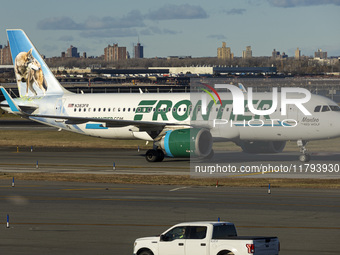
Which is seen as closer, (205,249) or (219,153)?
(205,249)

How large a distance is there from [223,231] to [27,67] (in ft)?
157

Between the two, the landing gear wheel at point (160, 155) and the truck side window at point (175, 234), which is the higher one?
the truck side window at point (175, 234)

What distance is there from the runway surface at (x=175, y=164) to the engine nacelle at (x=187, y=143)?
3.40 ft

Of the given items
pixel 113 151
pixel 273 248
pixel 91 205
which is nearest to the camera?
pixel 273 248

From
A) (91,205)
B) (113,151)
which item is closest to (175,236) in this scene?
(91,205)

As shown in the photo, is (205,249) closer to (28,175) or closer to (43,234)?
(43,234)

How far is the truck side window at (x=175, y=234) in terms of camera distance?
22672 mm

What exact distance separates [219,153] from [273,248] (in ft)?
133

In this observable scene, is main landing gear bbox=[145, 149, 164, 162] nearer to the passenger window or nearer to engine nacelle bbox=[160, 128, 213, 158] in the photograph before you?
engine nacelle bbox=[160, 128, 213, 158]

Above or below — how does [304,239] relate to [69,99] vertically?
below

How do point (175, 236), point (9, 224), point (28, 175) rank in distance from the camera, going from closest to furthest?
point (175, 236), point (9, 224), point (28, 175)

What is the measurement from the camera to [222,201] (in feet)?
122

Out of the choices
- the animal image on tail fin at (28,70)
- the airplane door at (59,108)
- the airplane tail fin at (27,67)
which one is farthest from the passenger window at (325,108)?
the animal image on tail fin at (28,70)

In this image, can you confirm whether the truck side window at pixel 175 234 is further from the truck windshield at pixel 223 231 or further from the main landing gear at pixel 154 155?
the main landing gear at pixel 154 155
